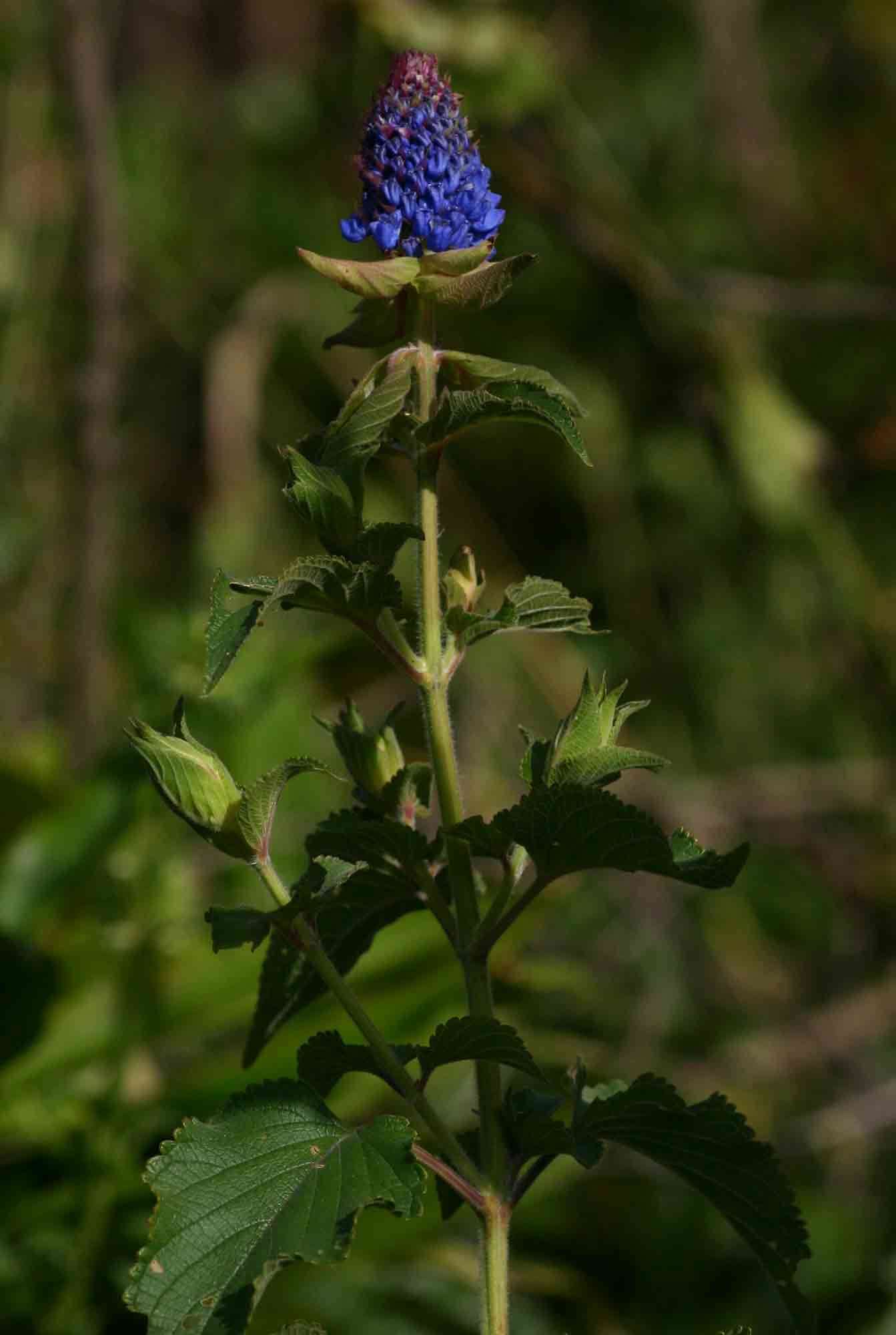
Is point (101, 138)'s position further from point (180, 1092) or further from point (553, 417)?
point (553, 417)

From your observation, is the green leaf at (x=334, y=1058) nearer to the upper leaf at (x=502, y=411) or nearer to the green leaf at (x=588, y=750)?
the green leaf at (x=588, y=750)

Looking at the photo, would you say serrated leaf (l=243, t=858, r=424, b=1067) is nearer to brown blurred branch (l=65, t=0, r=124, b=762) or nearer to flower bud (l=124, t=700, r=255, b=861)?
flower bud (l=124, t=700, r=255, b=861)

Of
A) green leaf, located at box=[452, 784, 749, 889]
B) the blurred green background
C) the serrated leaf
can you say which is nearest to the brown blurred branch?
the blurred green background

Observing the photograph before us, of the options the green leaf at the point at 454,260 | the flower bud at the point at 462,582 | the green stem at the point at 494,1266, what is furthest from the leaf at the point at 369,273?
the green stem at the point at 494,1266

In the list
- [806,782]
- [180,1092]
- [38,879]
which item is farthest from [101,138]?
[806,782]

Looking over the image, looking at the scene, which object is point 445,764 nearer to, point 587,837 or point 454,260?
point 587,837

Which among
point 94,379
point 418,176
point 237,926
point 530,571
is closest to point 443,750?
point 237,926
